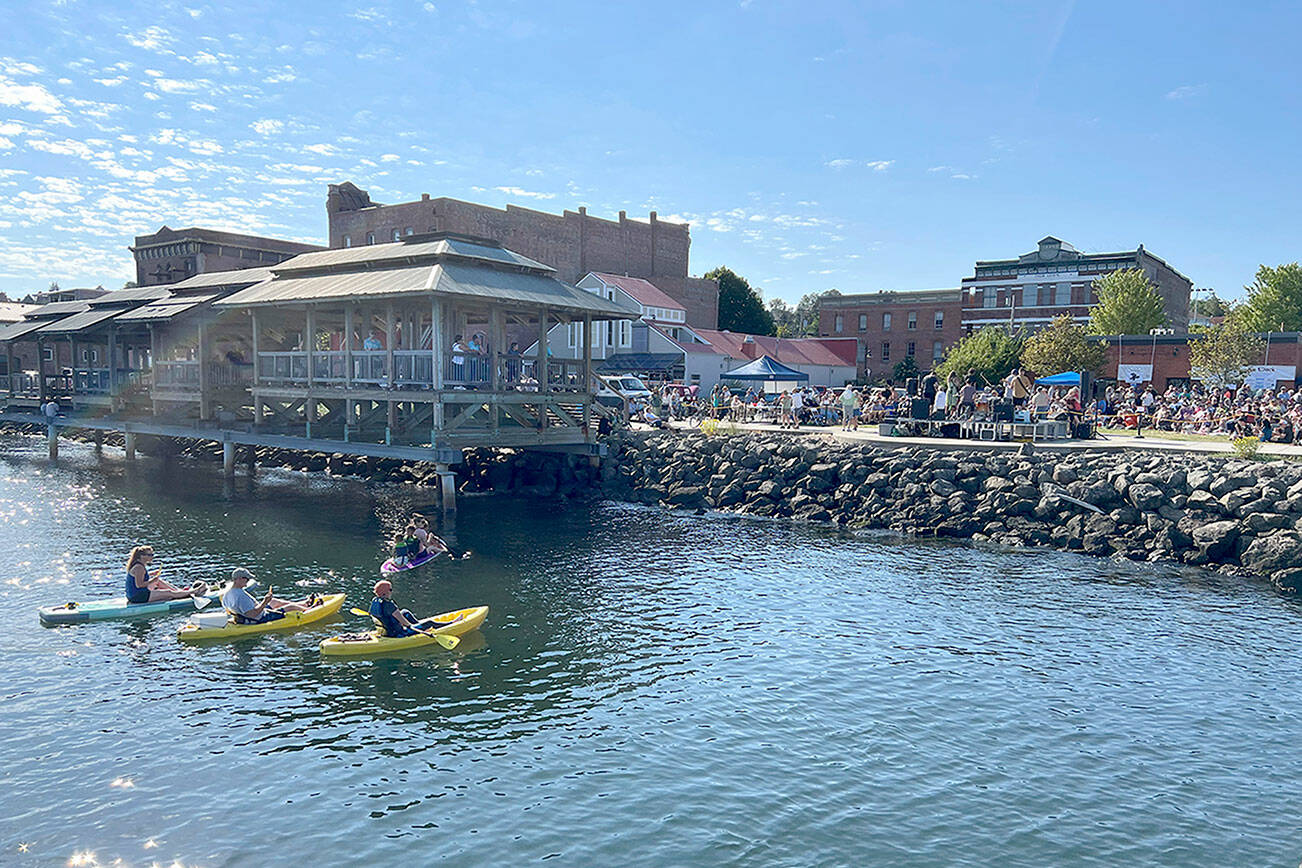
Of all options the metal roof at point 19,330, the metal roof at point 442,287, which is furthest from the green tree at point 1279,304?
the metal roof at point 19,330

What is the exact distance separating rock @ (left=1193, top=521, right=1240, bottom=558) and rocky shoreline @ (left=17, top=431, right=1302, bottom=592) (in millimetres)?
24

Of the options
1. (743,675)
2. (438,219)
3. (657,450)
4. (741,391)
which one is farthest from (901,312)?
(743,675)

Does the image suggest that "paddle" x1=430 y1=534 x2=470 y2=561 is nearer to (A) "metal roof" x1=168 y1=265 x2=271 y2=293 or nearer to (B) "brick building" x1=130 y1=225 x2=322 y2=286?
(A) "metal roof" x1=168 y1=265 x2=271 y2=293

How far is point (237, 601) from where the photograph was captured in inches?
629

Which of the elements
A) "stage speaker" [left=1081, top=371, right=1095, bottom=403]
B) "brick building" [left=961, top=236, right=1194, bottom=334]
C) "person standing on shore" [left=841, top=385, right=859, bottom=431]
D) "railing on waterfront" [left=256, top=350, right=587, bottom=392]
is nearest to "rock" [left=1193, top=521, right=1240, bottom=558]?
"person standing on shore" [left=841, top=385, right=859, bottom=431]

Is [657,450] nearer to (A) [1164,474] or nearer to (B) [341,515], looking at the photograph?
(B) [341,515]

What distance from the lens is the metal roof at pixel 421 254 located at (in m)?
27.4

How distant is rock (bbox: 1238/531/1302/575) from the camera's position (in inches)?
795

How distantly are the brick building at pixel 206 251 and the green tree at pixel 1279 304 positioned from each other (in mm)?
75410

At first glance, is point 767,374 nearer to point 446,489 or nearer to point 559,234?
point 446,489

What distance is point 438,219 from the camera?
64.3m

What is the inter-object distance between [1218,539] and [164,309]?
3664 centimetres

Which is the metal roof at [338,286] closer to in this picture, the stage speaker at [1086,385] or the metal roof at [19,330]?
the metal roof at [19,330]

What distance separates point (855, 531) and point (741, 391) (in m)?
34.4
